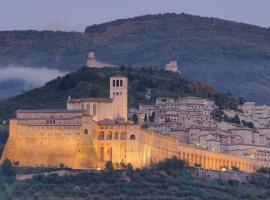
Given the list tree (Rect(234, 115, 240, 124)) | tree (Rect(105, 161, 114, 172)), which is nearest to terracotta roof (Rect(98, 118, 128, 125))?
tree (Rect(105, 161, 114, 172))

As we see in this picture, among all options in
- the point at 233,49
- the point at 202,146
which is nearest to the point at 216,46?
the point at 233,49

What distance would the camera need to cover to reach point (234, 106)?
153 meters

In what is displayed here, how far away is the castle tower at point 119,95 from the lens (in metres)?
133

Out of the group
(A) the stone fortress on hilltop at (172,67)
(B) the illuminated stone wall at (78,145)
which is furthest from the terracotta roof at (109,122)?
(A) the stone fortress on hilltop at (172,67)

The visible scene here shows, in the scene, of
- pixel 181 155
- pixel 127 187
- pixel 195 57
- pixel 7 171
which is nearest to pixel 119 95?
pixel 181 155

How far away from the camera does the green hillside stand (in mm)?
145125

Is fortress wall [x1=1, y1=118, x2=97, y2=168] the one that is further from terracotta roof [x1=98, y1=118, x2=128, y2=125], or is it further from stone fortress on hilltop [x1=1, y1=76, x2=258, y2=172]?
terracotta roof [x1=98, y1=118, x2=128, y2=125]

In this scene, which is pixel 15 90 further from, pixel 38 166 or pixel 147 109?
pixel 38 166

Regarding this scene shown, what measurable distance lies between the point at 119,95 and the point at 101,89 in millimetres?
10843

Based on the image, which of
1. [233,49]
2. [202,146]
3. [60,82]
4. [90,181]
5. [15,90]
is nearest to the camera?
[90,181]

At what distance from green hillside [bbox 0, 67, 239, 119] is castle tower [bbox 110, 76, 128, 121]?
235 inches

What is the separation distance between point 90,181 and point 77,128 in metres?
4.58

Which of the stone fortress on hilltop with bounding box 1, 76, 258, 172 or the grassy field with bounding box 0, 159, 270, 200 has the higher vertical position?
the stone fortress on hilltop with bounding box 1, 76, 258, 172

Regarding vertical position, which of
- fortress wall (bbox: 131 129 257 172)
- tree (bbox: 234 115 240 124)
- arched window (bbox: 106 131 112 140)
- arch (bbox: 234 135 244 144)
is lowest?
fortress wall (bbox: 131 129 257 172)
